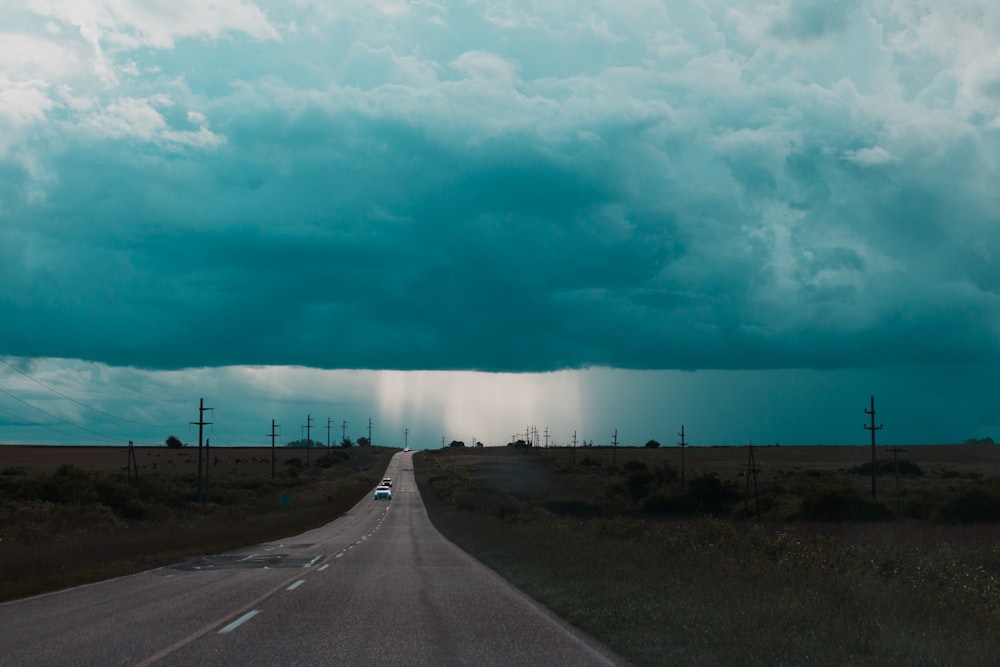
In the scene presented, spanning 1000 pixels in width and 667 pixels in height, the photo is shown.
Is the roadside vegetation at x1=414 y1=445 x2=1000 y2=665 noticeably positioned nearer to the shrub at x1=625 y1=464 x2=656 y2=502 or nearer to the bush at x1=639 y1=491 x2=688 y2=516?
the bush at x1=639 y1=491 x2=688 y2=516

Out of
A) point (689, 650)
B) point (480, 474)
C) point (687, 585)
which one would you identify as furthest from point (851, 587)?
point (480, 474)

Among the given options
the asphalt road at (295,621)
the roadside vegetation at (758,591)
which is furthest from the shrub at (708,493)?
the asphalt road at (295,621)

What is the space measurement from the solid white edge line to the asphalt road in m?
0.03

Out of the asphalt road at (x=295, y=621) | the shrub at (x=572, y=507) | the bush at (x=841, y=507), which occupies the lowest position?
the shrub at (x=572, y=507)

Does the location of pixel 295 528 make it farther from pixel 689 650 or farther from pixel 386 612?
pixel 689 650

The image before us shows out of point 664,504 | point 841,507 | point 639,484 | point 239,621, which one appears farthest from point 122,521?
point 639,484

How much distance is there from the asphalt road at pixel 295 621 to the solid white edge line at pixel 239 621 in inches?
1.3

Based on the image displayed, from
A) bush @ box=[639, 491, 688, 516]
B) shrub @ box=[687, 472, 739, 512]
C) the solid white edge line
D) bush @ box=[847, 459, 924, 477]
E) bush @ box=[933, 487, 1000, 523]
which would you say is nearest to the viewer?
the solid white edge line

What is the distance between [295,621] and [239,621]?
0.90m

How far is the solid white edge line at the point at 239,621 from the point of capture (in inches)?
551

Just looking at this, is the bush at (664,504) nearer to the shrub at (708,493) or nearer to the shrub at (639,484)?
the shrub at (708,493)

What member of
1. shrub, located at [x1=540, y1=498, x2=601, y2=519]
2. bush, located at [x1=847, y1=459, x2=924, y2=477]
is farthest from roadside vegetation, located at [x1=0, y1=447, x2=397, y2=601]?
bush, located at [x1=847, y1=459, x2=924, y2=477]

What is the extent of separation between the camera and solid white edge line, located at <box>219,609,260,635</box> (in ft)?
46.0

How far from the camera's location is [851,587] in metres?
16.2
